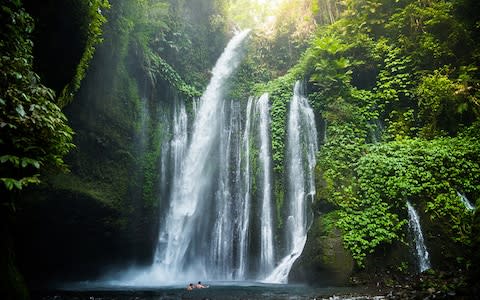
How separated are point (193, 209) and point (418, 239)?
7700mm

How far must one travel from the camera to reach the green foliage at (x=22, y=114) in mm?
4156

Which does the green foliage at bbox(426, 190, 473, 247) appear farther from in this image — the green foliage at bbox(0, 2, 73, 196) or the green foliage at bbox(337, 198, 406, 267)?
the green foliage at bbox(0, 2, 73, 196)

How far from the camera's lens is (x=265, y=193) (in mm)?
11312

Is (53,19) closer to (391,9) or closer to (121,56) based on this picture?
(121,56)

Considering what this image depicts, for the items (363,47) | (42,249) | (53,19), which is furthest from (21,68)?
(363,47)

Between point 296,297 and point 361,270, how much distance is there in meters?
2.06

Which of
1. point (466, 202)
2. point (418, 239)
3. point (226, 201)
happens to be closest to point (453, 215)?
point (466, 202)

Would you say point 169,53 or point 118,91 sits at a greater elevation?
point 169,53

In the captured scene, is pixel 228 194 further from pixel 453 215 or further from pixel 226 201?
pixel 453 215

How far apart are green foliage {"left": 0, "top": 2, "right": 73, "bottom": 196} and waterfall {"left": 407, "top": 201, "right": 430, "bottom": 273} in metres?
7.78

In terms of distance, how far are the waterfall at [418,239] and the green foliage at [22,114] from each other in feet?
25.5

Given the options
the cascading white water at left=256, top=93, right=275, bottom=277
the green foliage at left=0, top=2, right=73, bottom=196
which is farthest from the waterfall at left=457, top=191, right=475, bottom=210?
the green foliage at left=0, top=2, right=73, bottom=196

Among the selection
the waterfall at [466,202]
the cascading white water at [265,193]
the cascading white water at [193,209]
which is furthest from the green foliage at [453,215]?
the cascading white water at [193,209]

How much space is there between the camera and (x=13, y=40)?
4.72 meters
